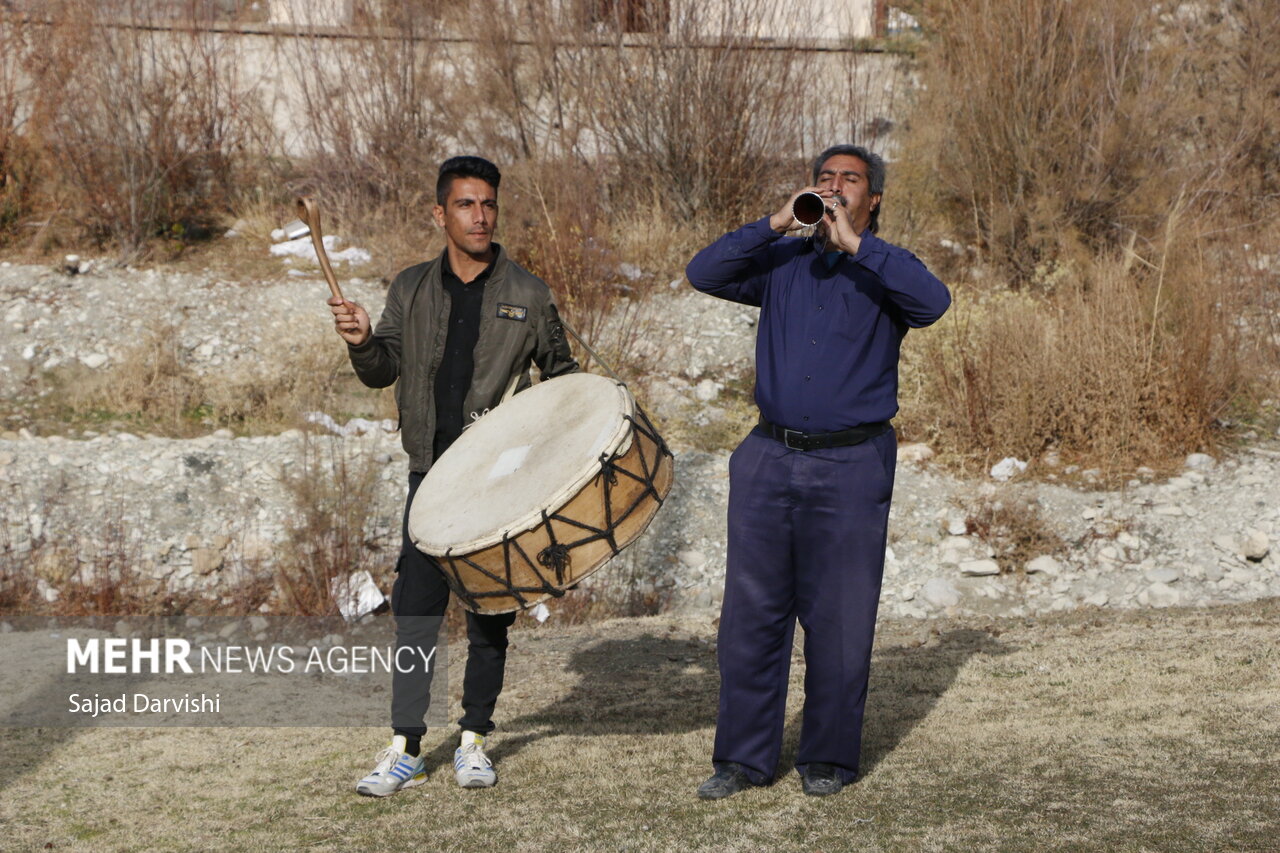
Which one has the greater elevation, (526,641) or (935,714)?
(935,714)

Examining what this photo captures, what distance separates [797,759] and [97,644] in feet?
14.0

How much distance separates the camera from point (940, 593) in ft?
A: 25.5

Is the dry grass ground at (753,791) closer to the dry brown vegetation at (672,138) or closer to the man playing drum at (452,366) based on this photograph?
the man playing drum at (452,366)

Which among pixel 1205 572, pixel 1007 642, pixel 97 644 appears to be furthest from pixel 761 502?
pixel 1205 572

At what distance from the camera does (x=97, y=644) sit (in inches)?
264

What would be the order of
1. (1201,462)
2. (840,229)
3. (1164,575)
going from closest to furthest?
(840,229)
(1164,575)
(1201,462)

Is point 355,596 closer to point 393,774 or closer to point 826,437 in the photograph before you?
point 393,774

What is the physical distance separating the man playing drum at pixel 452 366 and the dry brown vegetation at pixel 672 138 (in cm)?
572

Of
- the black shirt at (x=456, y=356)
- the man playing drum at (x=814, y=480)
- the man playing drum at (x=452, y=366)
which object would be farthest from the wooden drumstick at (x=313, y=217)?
the man playing drum at (x=814, y=480)

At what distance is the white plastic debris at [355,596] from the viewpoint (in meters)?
7.35

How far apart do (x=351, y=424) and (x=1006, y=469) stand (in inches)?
183

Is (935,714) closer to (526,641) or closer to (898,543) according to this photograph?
(526,641)

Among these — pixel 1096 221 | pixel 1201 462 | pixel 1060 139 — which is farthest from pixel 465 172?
pixel 1096 221

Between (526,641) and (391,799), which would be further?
(526,641)
